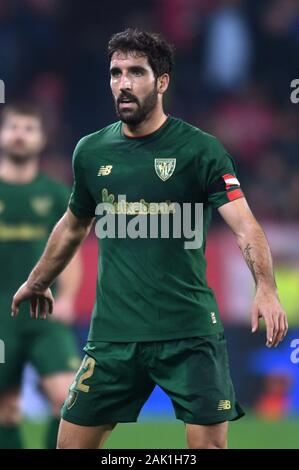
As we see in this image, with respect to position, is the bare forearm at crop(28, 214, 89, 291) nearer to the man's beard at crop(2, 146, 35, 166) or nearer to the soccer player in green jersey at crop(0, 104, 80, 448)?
the soccer player in green jersey at crop(0, 104, 80, 448)

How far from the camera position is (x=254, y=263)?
202 inches

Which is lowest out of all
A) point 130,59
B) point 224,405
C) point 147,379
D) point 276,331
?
point 224,405

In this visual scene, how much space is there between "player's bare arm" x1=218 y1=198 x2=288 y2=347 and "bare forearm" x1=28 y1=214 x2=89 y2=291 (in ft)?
2.69

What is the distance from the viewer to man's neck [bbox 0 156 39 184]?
768cm

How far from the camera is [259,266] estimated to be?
5.11m

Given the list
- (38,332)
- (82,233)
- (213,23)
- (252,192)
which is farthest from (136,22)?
(82,233)

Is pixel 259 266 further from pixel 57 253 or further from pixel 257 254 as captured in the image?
pixel 57 253

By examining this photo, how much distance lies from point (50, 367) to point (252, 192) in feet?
18.5

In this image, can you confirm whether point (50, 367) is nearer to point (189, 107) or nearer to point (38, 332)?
point (38, 332)

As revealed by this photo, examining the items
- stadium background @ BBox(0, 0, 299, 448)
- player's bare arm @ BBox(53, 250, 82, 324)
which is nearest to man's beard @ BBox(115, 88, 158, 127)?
player's bare arm @ BBox(53, 250, 82, 324)

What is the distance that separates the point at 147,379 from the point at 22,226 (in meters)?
2.45

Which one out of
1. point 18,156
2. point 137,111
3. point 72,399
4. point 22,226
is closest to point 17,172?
point 18,156

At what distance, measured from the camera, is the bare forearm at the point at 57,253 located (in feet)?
18.6

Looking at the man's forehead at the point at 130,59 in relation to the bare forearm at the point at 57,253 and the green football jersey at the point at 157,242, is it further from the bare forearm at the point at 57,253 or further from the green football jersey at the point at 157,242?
the bare forearm at the point at 57,253
